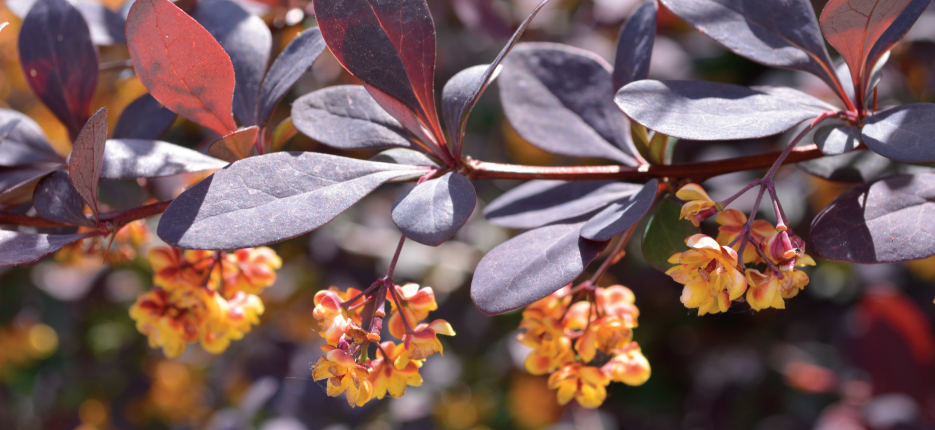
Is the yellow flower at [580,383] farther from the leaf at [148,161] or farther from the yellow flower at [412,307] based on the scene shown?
the leaf at [148,161]

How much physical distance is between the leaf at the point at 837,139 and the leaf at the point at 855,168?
15 cm

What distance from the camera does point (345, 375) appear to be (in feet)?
2.31

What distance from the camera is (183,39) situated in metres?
0.69

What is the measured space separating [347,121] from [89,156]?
0.33 metres

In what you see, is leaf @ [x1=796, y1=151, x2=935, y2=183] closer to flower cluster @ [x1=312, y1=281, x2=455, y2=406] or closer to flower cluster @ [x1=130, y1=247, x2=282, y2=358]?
flower cluster @ [x1=312, y1=281, x2=455, y2=406]

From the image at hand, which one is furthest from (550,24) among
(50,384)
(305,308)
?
(50,384)

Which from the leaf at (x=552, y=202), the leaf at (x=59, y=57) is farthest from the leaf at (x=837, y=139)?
the leaf at (x=59, y=57)

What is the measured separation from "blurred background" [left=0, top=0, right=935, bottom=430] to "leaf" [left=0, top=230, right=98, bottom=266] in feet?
3.25

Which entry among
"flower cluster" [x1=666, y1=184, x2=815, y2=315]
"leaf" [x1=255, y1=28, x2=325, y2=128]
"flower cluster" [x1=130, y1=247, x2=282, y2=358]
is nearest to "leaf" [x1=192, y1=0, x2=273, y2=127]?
"leaf" [x1=255, y1=28, x2=325, y2=128]

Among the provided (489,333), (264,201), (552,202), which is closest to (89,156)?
(264,201)

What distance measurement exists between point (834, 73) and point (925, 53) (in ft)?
3.83

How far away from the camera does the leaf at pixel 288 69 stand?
808mm

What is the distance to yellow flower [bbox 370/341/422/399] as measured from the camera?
2.40ft

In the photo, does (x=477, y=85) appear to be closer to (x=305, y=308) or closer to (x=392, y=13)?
(x=392, y=13)
